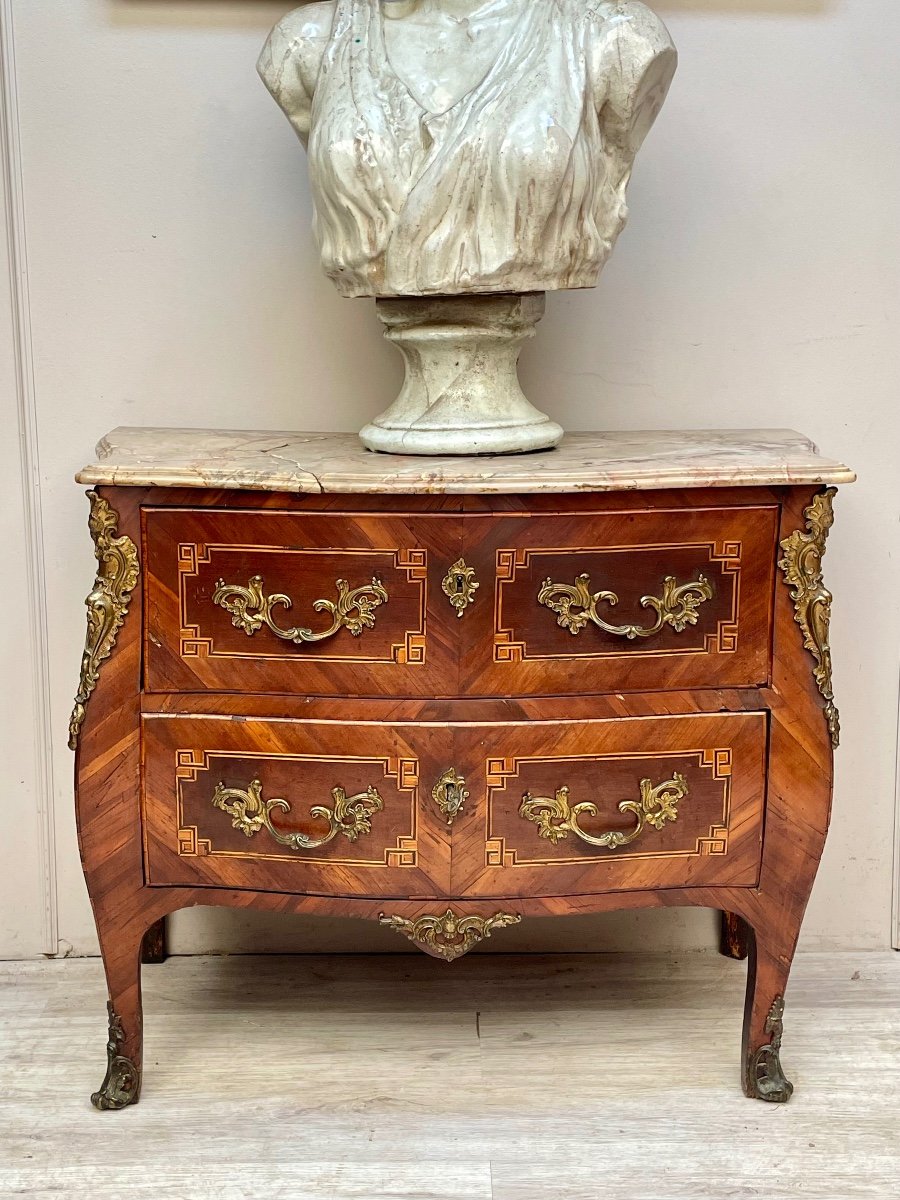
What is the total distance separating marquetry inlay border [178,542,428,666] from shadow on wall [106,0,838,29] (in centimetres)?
101

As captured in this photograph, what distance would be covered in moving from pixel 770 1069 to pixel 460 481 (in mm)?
1056

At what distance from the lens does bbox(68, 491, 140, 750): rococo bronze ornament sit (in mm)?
1873

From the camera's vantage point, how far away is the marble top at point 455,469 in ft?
5.87

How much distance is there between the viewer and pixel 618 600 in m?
1.87

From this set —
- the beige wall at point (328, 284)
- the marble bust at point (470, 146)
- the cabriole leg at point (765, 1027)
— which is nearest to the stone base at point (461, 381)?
the marble bust at point (470, 146)

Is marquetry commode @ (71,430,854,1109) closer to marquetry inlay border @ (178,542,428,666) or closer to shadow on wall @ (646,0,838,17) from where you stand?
marquetry inlay border @ (178,542,428,666)

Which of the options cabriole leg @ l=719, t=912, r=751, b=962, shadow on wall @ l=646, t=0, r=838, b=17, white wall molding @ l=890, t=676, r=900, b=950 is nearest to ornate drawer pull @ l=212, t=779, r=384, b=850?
cabriole leg @ l=719, t=912, r=751, b=962

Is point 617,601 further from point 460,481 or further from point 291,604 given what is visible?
point 291,604

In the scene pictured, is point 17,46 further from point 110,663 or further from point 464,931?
point 464,931

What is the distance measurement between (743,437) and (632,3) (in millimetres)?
704

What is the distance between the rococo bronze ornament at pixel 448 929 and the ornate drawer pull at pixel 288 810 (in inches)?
5.9

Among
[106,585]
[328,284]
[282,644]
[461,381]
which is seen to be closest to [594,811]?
[282,644]

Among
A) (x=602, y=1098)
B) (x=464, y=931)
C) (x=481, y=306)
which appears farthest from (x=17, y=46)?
(x=602, y=1098)

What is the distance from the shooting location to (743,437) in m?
2.21
